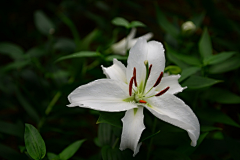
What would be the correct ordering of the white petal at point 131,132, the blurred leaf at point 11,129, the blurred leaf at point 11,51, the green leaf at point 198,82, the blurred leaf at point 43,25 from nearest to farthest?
the white petal at point 131,132 → the green leaf at point 198,82 → the blurred leaf at point 11,129 → the blurred leaf at point 11,51 → the blurred leaf at point 43,25

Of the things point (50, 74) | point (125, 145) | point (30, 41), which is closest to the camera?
point (125, 145)

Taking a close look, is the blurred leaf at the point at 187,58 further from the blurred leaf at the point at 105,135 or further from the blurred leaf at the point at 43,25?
the blurred leaf at the point at 43,25

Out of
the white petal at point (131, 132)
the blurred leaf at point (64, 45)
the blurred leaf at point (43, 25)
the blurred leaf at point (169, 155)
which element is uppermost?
the blurred leaf at point (43, 25)

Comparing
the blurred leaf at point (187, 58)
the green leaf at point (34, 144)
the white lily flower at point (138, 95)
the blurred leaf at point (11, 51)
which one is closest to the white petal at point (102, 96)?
the white lily flower at point (138, 95)

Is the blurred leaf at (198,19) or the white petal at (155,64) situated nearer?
the white petal at (155,64)

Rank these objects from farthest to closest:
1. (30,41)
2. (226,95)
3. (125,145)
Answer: (30,41) < (226,95) < (125,145)

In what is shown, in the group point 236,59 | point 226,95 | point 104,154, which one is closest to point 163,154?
point 104,154

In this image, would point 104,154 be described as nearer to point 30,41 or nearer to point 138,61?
point 138,61

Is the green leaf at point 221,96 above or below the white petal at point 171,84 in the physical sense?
below
